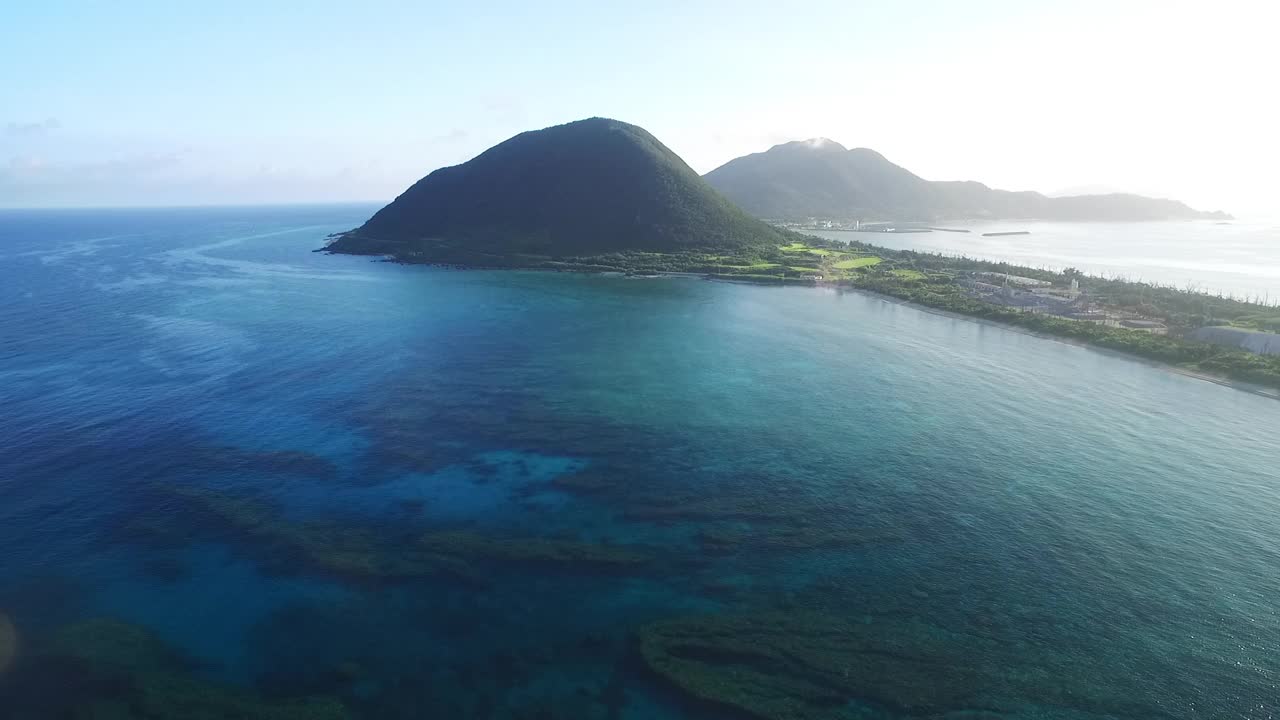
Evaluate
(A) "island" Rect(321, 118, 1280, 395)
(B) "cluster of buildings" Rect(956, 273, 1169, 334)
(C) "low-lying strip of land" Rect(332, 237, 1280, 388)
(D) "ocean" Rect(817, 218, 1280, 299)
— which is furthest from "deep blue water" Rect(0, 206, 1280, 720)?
(D) "ocean" Rect(817, 218, 1280, 299)

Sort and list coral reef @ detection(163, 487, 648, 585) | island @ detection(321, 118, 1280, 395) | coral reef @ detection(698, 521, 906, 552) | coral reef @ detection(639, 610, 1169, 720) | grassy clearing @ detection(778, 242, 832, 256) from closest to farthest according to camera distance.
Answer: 1. coral reef @ detection(639, 610, 1169, 720)
2. coral reef @ detection(163, 487, 648, 585)
3. coral reef @ detection(698, 521, 906, 552)
4. island @ detection(321, 118, 1280, 395)
5. grassy clearing @ detection(778, 242, 832, 256)

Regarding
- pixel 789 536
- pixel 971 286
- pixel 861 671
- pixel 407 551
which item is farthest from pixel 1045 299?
pixel 407 551

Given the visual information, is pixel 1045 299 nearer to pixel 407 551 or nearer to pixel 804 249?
pixel 804 249

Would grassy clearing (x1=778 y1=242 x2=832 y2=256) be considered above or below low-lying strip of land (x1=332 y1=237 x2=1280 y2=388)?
above

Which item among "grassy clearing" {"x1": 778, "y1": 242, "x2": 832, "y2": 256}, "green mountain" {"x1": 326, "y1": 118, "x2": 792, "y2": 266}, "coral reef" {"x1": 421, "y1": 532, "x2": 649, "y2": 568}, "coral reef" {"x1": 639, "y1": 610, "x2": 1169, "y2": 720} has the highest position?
"green mountain" {"x1": 326, "y1": 118, "x2": 792, "y2": 266}

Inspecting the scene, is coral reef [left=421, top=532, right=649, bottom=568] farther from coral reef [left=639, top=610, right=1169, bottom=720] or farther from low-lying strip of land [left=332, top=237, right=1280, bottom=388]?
low-lying strip of land [left=332, top=237, right=1280, bottom=388]

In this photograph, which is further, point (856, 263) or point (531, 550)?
point (856, 263)
